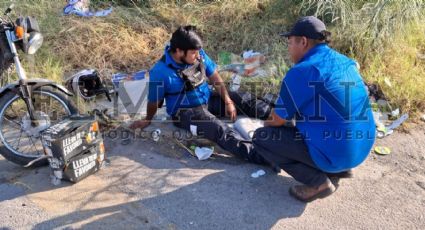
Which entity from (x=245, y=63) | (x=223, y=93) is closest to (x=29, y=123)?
(x=223, y=93)

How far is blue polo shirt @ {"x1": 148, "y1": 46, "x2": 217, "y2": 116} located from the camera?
3908 millimetres

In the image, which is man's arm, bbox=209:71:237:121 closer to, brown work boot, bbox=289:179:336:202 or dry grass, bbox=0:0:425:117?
dry grass, bbox=0:0:425:117

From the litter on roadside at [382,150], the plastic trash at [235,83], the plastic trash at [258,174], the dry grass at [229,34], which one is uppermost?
the dry grass at [229,34]

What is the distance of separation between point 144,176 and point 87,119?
0.67m

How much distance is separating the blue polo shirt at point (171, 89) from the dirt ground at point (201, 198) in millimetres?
520

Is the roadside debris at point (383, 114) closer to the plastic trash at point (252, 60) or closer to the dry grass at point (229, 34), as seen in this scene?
the dry grass at point (229, 34)

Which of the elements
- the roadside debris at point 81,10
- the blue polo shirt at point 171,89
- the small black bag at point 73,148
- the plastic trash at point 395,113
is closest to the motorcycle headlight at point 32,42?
the small black bag at point 73,148

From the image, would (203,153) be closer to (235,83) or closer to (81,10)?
(235,83)

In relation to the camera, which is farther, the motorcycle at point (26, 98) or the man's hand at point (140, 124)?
the man's hand at point (140, 124)

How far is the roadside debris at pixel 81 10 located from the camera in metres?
6.08

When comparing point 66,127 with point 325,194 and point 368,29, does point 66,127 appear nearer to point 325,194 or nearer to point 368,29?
point 325,194

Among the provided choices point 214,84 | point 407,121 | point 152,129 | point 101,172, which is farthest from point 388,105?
point 101,172

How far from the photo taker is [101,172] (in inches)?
141

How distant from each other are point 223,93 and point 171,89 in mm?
573
